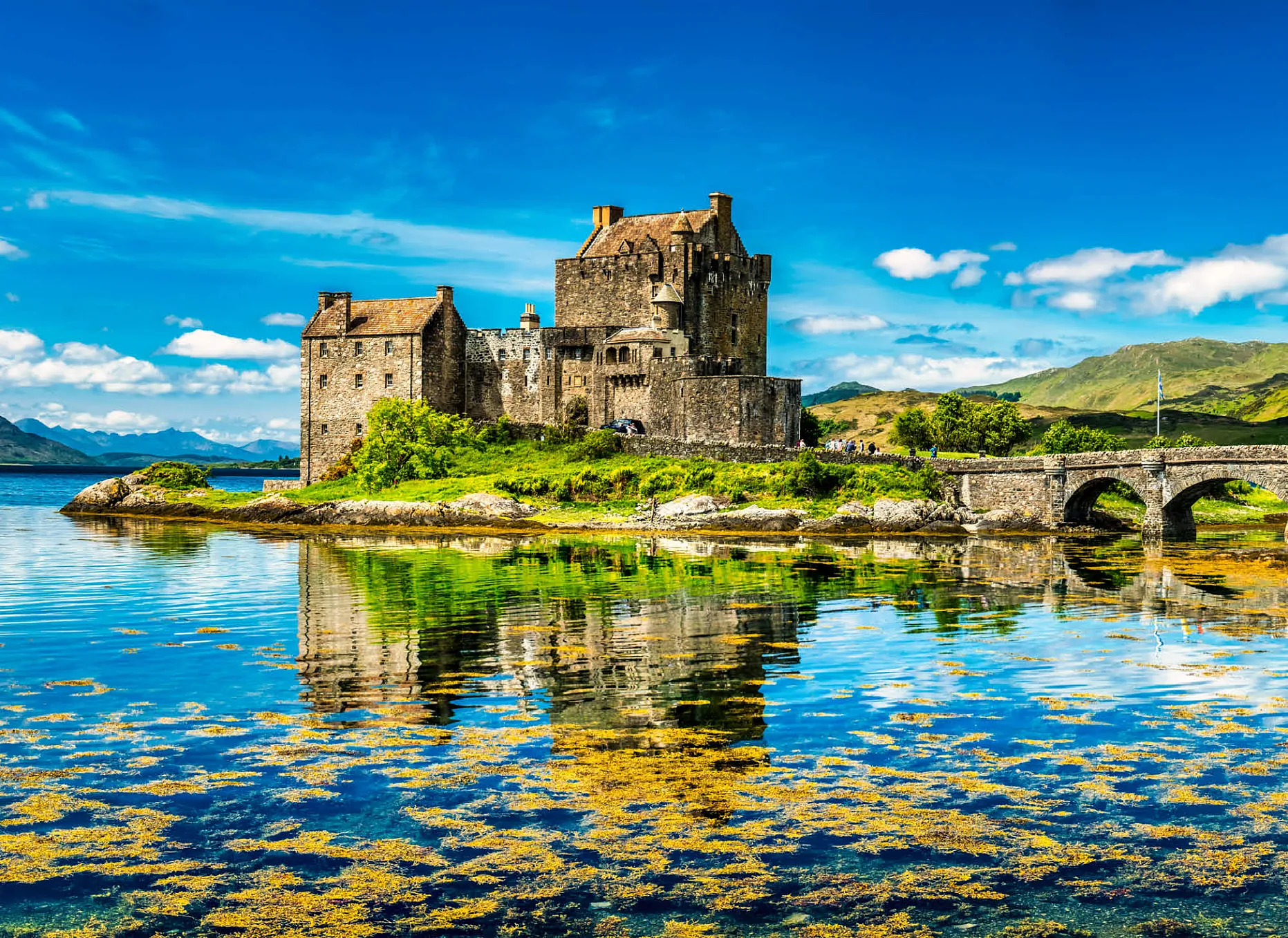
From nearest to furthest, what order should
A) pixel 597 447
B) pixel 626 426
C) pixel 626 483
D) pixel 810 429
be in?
pixel 626 483 < pixel 597 447 < pixel 626 426 < pixel 810 429

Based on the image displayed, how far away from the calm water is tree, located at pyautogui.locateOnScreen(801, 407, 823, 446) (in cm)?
5079

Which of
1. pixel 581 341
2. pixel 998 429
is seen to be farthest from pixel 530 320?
pixel 998 429

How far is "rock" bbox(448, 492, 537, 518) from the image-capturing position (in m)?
67.4

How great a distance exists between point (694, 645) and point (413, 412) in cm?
5404

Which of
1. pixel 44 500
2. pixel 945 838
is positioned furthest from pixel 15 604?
pixel 44 500

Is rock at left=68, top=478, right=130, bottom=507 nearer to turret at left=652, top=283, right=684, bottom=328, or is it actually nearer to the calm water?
turret at left=652, top=283, right=684, bottom=328

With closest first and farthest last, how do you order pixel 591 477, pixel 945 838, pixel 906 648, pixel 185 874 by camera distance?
1. pixel 185 874
2. pixel 945 838
3. pixel 906 648
4. pixel 591 477

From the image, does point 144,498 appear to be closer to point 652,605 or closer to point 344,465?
point 344,465

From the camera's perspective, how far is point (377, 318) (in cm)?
8469

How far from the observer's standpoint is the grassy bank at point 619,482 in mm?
66438

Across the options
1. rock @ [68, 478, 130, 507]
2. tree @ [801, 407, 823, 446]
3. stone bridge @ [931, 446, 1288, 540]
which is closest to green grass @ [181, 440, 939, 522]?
stone bridge @ [931, 446, 1288, 540]

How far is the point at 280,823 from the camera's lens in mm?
13812

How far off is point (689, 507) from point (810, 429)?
22951mm

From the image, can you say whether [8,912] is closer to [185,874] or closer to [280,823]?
[185,874]
